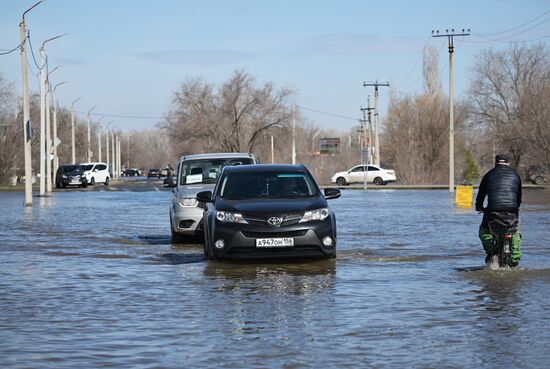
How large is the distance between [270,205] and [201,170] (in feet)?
19.7

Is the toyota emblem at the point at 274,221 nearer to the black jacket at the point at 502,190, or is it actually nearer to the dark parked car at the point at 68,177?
the black jacket at the point at 502,190

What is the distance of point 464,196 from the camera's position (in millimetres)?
38094

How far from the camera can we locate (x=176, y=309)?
11281mm

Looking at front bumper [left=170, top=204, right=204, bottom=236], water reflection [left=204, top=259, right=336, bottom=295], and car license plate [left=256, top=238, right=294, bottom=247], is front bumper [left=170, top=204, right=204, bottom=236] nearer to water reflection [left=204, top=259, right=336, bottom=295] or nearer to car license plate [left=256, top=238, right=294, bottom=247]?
water reflection [left=204, top=259, right=336, bottom=295]

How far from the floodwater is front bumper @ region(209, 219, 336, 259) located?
26cm

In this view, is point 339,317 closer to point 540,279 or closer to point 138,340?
point 138,340

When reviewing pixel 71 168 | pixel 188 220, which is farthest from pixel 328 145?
pixel 188 220

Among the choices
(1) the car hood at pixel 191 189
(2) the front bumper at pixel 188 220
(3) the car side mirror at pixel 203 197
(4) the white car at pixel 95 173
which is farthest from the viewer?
(4) the white car at pixel 95 173

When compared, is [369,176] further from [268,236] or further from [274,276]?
[274,276]

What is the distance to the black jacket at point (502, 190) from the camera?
14203mm

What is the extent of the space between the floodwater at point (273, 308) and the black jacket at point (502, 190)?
3.00ft

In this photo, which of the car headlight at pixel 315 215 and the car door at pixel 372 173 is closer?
the car headlight at pixel 315 215

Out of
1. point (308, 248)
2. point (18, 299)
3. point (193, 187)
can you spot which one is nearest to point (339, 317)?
point (18, 299)

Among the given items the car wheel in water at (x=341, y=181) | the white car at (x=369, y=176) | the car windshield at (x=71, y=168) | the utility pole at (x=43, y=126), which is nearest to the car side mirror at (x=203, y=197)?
the utility pole at (x=43, y=126)
